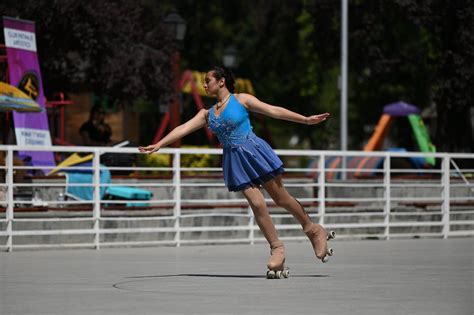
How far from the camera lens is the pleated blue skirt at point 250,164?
1330cm

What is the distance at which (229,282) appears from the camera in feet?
41.0

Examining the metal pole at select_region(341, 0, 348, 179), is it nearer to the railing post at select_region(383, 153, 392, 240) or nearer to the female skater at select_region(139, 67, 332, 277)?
the railing post at select_region(383, 153, 392, 240)

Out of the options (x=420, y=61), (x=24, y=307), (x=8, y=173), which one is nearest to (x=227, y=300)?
(x=24, y=307)

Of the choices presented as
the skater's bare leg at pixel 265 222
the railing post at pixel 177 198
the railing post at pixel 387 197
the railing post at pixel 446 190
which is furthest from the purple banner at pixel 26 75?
the skater's bare leg at pixel 265 222

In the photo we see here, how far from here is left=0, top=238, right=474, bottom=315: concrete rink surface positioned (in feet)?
33.0

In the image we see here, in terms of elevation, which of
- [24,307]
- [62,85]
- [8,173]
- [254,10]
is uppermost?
[254,10]

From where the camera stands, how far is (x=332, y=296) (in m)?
10.9

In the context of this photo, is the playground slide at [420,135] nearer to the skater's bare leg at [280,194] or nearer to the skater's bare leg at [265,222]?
the skater's bare leg at [280,194]

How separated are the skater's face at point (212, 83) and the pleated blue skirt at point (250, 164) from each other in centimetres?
57

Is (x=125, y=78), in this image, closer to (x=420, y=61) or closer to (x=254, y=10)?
(x=420, y=61)

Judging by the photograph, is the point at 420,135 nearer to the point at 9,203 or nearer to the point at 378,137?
the point at 378,137

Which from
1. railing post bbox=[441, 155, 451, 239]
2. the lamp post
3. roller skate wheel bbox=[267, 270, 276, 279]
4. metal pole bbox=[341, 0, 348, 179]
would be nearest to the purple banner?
the lamp post

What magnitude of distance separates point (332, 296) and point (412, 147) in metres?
35.0

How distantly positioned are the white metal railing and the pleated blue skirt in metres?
5.34
